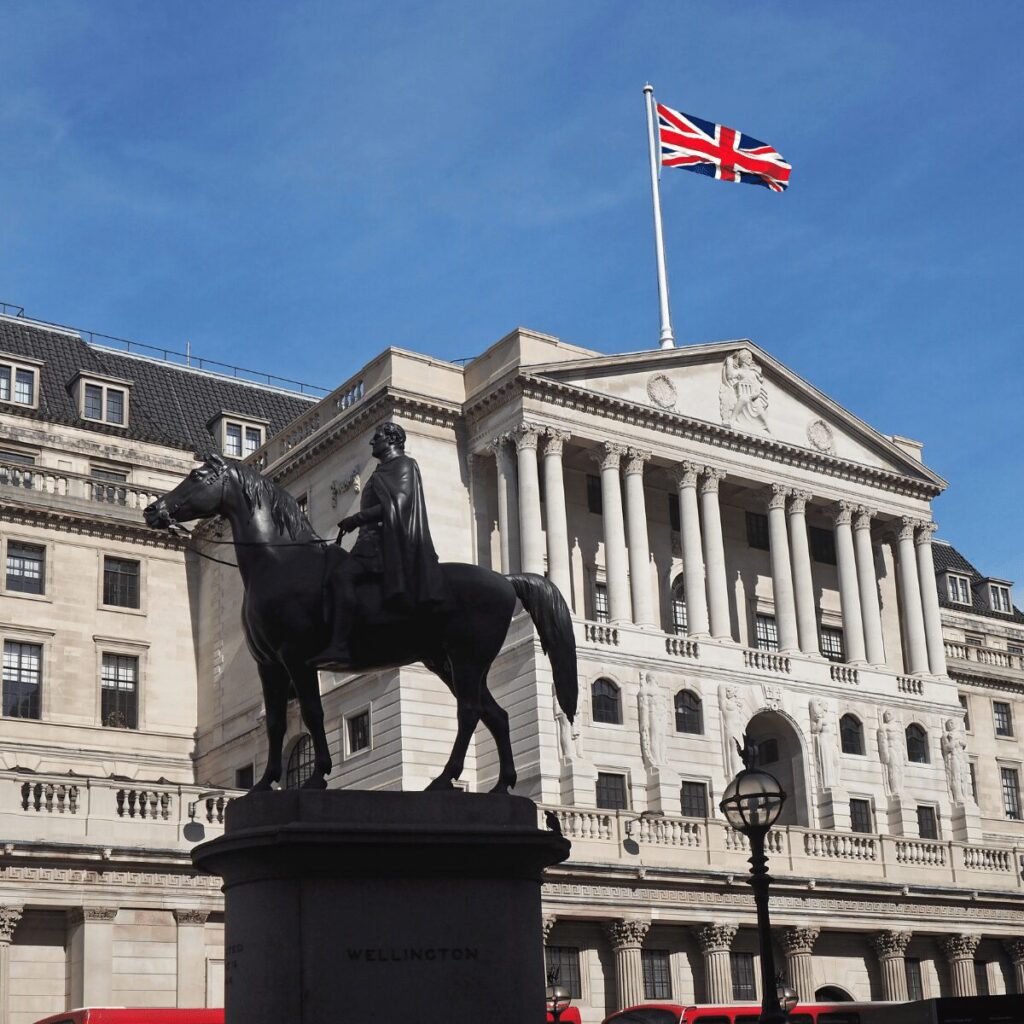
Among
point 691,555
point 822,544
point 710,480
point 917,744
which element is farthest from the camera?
point 822,544

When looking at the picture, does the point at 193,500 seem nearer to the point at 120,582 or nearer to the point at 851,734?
the point at 851,734

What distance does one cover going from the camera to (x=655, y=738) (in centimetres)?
5444

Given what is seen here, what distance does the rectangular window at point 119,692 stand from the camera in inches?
2461

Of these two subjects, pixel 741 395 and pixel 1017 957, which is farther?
pixel 741 395

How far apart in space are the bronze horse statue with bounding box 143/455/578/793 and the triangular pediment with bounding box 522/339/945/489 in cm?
4019

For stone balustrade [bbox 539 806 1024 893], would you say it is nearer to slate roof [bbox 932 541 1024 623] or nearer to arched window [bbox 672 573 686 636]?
arched window [bbox 672 573 686 636]

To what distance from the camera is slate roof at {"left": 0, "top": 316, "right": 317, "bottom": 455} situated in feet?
232

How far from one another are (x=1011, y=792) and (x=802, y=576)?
24642 millimetres

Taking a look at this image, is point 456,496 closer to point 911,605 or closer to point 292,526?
point 911,605

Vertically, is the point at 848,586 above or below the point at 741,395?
below

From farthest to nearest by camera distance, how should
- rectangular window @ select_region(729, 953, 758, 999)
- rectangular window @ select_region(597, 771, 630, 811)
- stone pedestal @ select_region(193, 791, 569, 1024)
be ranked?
rectangular window @ select_region(597, 771, 630, 811) < rectangular window @ select_region(729, 953, 758, 999) < stone pedestal @ select_region(193, 791, 569, 1024)

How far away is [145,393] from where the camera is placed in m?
75.9

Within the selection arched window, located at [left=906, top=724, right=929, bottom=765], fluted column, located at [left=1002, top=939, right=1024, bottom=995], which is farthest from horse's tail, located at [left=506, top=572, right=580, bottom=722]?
fluted column, located at [left=1002, top=939, right=1024, bottom=995]

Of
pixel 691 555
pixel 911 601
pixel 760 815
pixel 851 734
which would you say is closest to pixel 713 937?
pixel 851 734
